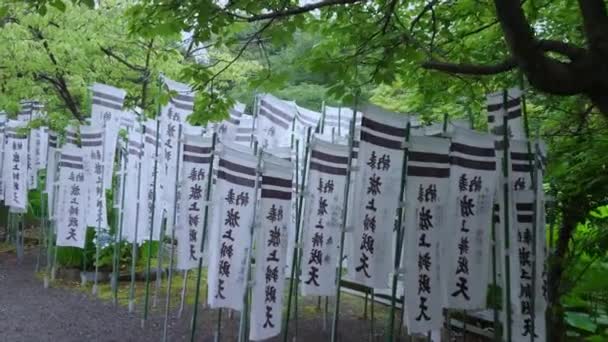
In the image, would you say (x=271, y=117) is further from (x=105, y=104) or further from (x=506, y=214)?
(x=506, y=214)

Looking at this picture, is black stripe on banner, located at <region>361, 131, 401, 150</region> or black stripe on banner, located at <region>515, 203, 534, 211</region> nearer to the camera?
black stripe on banner, located at <region>515, 203, 534, 211</region>

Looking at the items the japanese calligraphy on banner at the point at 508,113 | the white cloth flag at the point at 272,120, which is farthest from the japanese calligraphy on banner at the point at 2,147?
the japanese calligraphy on banner at the point at 508,113

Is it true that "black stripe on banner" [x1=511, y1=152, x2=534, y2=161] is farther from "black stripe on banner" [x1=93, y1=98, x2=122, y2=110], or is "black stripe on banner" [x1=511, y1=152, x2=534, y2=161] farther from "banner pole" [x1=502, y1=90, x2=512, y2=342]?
"black stripe on banner" [x1=93, y1=98, x2=122, y2=110]

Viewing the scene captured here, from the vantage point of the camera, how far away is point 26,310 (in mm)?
7832

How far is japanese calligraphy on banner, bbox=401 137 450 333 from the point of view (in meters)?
4.11

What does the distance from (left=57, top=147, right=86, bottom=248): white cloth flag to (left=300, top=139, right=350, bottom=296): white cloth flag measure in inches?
163

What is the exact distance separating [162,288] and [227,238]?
490 cm

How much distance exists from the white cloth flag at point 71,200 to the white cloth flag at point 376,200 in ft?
16.8

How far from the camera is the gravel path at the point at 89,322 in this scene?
6.78m

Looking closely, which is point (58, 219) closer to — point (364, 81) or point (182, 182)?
point (182, 182)

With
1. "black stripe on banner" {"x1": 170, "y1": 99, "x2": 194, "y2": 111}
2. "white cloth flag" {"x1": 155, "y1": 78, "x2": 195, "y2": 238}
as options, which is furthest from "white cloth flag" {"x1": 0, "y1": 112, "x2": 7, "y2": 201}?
"black stripe on banner" {"x1": 170, "y1": 99, "x2": 194, "y2": 111}

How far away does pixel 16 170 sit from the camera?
33.9 feet

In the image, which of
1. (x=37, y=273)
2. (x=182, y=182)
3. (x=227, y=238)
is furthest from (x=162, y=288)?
(x=227, y=238)

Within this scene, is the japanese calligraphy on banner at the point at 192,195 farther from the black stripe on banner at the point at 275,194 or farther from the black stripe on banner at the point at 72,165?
the black stripe on banner at the point at 72,165
